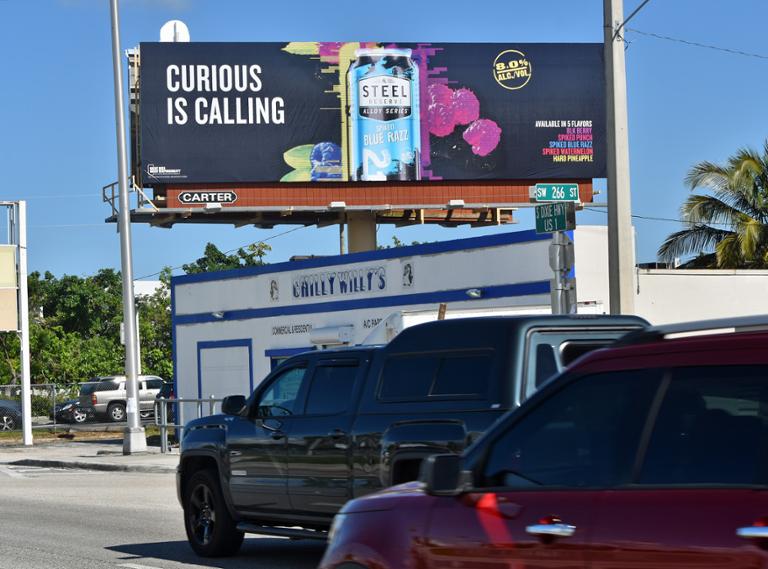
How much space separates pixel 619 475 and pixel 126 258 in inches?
994

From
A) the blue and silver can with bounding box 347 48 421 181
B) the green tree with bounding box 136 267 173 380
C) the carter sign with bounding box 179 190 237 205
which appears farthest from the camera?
the green tree with bounding box 136 267 173 380

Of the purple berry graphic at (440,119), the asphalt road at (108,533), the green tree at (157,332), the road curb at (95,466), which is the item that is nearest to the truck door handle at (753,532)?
the asphalt road at (108,533)

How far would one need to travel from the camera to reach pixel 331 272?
3036 cm

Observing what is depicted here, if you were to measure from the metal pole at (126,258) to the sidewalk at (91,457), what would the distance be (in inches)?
17.0

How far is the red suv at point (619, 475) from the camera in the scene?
459cm

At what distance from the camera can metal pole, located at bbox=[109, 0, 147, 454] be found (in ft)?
95.0

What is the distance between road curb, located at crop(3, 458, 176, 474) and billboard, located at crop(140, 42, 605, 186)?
11.0 m

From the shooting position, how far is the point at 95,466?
26797mm

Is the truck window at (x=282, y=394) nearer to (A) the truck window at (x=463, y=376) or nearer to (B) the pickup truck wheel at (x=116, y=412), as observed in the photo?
(A) the truck window at (x=463, y=376)

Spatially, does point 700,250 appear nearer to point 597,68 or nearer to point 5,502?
point 597,68

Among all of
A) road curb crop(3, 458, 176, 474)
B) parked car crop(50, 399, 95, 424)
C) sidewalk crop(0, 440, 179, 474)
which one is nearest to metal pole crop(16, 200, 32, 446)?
sidewalk crop(0, 440, 179, 474)

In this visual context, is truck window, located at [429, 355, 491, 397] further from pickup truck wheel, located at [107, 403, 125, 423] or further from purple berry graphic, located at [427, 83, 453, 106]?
pickup truck wheel, located at [107, 403, 125, 423]

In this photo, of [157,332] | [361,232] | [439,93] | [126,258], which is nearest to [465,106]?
[439,93]

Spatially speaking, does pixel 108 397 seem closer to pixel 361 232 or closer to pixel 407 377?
pixel 361 232
